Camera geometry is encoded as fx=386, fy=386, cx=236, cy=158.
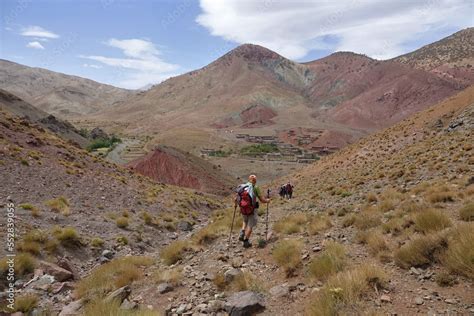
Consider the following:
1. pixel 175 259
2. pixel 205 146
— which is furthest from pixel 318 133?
pixel 175 259

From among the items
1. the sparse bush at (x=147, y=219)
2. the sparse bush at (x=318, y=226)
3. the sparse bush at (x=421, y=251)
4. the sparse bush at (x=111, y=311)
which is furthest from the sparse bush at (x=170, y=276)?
the sparse bush at (x=147, y=219)

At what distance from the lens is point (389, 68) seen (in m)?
199

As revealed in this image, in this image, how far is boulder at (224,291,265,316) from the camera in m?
6.89

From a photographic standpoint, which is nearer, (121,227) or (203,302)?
(203,302)

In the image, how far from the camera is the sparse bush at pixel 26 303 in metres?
8.46

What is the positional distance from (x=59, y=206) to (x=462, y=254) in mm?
17067

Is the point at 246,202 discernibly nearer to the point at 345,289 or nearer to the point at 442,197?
the point at 345,289

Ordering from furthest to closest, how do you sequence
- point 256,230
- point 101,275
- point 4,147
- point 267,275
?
point 4,147 < point 256,230 < point 101,275 < point 267,275

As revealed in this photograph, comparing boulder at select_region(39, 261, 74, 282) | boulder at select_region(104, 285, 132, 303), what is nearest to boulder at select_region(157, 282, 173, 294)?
boulder at select_region(104, 285, 132, 303)

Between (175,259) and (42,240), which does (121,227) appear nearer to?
(42,240)

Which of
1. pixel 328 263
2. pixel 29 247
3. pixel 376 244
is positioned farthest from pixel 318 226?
pixel 29 247

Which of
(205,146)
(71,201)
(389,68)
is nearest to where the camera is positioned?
(71,201)

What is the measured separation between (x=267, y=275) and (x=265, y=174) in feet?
240

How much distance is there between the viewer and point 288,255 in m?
8.81
